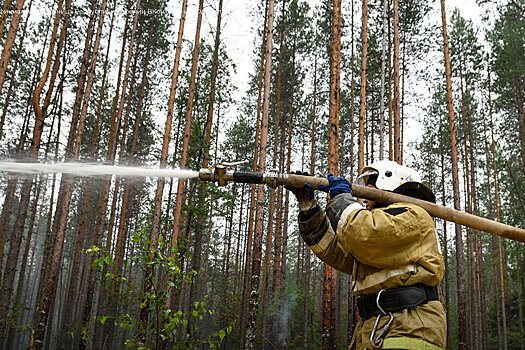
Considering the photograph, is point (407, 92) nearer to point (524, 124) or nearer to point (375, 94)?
point (375, 94)

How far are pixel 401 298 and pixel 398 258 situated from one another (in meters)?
0.27

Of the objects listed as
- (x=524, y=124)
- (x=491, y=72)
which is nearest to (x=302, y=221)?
(x=524, y=124)

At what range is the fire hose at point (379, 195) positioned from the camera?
2918mm

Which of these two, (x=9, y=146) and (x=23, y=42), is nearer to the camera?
(x=23, y=42)

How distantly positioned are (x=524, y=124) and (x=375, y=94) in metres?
7.54

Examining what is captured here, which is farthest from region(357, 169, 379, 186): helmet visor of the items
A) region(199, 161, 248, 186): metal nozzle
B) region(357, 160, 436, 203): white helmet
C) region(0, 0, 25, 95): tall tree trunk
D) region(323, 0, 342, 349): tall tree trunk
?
region(0, 0, 25, 95): tall tree trunk

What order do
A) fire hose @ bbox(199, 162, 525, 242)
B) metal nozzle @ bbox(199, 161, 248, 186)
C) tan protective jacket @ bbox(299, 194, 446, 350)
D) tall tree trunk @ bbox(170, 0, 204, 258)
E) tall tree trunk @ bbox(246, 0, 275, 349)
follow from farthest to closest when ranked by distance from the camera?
tall tree trunk @ bbox(170, 0, 204, 258) → tall tree trunk @ bbox(246, 0, 275, 349) → metal nozzle @ bbox(199, 161, 248, 186) → fire hose @ bbox(199, 162, 525, 242) → tan protective jacket @ bbox(299, 194, 446, 350)

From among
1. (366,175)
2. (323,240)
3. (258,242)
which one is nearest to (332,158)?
(258,242)

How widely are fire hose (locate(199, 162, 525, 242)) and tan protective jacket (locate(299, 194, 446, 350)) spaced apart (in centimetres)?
19

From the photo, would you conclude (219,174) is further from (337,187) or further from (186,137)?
(186,137)

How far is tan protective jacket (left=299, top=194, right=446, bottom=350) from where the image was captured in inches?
98.7

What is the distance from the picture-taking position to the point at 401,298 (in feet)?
8.46

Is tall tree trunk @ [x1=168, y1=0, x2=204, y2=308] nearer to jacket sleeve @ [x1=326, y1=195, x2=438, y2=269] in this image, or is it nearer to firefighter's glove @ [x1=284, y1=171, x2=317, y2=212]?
firefighter's glove @ [x1=284, y1=171, x2=317, y2=212]

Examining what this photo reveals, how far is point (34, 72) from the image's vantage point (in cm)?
1952
